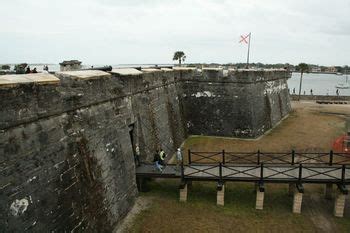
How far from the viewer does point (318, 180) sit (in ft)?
40.4

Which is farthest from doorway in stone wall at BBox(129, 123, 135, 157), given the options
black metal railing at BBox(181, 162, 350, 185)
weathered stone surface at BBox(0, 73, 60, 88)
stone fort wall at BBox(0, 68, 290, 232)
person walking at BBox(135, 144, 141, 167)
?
weathered stone surface at BBox(0, 73, 60, 88)

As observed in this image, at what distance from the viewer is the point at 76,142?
32.3 ft

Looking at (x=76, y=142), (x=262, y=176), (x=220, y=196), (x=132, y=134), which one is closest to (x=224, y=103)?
(x=132, y=134)

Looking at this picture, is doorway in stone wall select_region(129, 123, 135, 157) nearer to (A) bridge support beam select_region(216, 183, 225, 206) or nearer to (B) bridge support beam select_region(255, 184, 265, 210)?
(A) bridge support beam select_region(216, 183, 225, 206)

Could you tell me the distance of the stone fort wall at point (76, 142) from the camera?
741 cm

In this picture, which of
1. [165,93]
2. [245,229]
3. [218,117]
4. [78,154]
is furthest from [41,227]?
[218,117]

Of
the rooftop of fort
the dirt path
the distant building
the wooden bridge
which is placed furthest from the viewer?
the distant building

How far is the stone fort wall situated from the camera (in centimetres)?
741

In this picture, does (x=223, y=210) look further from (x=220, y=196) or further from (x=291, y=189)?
(x=291, y=189)

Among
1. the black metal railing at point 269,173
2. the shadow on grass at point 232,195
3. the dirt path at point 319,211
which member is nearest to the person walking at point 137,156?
the shadow on grass at point 232,195

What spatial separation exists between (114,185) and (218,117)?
40.8 ft

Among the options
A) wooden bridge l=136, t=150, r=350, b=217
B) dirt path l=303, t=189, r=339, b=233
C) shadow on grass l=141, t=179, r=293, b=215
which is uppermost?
wooden bridge l=136, t=150, r=350, b=217

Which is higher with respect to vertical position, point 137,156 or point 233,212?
point 137,156

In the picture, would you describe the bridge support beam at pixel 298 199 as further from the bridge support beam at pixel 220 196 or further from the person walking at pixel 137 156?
the person walking at pixel 137 156
